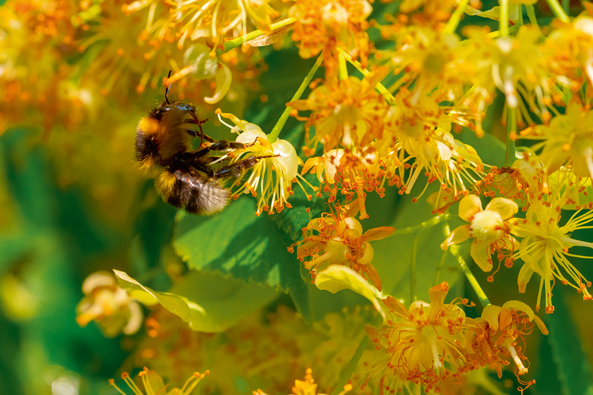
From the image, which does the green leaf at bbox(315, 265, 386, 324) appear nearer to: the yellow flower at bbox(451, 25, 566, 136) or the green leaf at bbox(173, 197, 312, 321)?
the green leaf at bbox(173, 197, 312, 321)

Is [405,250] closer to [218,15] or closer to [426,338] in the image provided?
[426,338]

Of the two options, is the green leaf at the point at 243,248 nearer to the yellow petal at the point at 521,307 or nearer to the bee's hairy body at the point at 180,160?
the bee's hairy body at the point at 180,160

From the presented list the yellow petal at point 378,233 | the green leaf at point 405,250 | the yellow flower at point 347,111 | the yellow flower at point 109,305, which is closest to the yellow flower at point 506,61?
the yellow flower at point 347,111

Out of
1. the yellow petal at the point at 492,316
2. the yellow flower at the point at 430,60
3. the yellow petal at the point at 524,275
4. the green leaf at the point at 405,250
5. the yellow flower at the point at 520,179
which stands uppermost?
the yellow flower at the point at 430,60

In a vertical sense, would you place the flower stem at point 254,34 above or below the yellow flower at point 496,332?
above

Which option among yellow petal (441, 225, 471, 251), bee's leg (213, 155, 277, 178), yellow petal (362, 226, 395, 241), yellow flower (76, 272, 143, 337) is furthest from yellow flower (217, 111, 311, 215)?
yellow flower (76, 272, 143, 337)

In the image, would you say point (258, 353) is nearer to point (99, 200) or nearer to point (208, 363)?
point (208, 363)

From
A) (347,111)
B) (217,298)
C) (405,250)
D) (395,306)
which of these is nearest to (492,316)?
(395,306)
